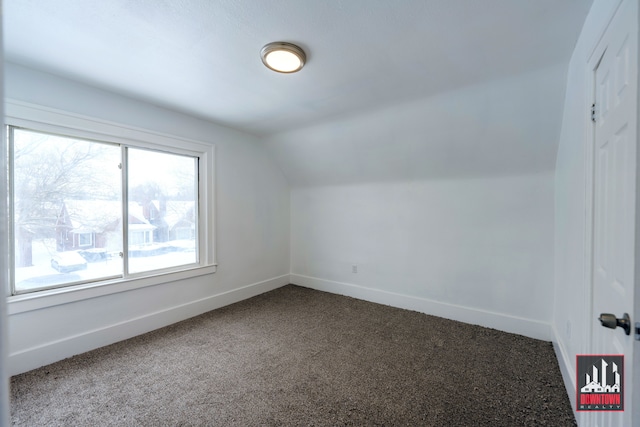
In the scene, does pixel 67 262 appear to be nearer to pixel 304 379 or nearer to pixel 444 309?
pixel 304 379

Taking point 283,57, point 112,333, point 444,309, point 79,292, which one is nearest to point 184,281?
point 112,333

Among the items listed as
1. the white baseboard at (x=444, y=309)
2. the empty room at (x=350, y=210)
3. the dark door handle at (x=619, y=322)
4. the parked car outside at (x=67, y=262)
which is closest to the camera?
the dark door handle at (x=619, y=322)

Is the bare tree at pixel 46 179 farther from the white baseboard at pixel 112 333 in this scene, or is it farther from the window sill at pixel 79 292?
the white baseboard at pixel 112 333

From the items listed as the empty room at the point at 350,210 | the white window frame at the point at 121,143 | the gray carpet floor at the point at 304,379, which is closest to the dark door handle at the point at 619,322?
the empty room at the point at 350,210

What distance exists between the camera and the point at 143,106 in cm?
279

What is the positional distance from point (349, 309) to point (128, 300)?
8.16ft

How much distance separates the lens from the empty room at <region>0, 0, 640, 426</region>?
1.46 meters

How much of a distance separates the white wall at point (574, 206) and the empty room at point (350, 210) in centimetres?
4

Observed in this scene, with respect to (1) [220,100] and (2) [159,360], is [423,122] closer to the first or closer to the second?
(1) [220,100]

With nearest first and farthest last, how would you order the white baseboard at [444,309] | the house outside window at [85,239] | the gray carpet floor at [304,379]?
the gray carpet floor at [304,379] → the house outside window at [85,239] → the white baseboard at [444,309]

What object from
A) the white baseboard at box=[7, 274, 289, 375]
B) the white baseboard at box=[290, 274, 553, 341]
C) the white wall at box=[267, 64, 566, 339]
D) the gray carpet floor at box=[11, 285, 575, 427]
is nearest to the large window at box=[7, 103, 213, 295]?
the white baseboard at box=[7, 274, 289, 375]

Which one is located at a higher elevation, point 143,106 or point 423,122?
point 143,106

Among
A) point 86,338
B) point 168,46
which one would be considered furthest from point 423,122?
point 86,338

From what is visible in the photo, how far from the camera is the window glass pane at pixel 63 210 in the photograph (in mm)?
2146
